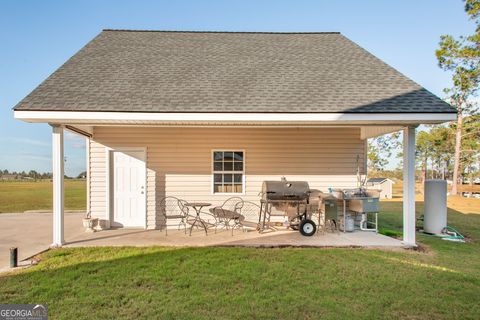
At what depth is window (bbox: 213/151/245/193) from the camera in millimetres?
8555

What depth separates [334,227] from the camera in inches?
320

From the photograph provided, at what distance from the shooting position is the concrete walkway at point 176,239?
6.45m

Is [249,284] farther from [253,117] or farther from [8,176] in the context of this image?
[8,176]

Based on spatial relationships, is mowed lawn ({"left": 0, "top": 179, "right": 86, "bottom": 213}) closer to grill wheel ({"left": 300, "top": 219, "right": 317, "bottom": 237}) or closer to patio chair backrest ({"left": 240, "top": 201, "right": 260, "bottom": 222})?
patio chair backrest ({"left": 240, "top": 201, "right": 260, "bottom": 222})

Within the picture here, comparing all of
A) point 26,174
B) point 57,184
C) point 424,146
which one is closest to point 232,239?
point 57,184

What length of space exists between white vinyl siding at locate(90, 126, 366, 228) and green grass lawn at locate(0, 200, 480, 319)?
260 centimetres

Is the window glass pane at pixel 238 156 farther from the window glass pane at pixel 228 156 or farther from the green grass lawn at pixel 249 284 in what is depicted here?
the green grass lawn at pixel 249 284

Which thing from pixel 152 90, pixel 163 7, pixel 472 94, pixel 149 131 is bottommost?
pixel 149 131

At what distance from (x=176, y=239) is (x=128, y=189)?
2.46 meters

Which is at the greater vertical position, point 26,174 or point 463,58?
point 463,58

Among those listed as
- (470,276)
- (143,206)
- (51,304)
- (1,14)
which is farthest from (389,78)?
(1,14)

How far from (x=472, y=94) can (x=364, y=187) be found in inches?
824

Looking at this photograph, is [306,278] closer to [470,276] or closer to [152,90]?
[470,276]

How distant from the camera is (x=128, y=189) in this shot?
8.45m
